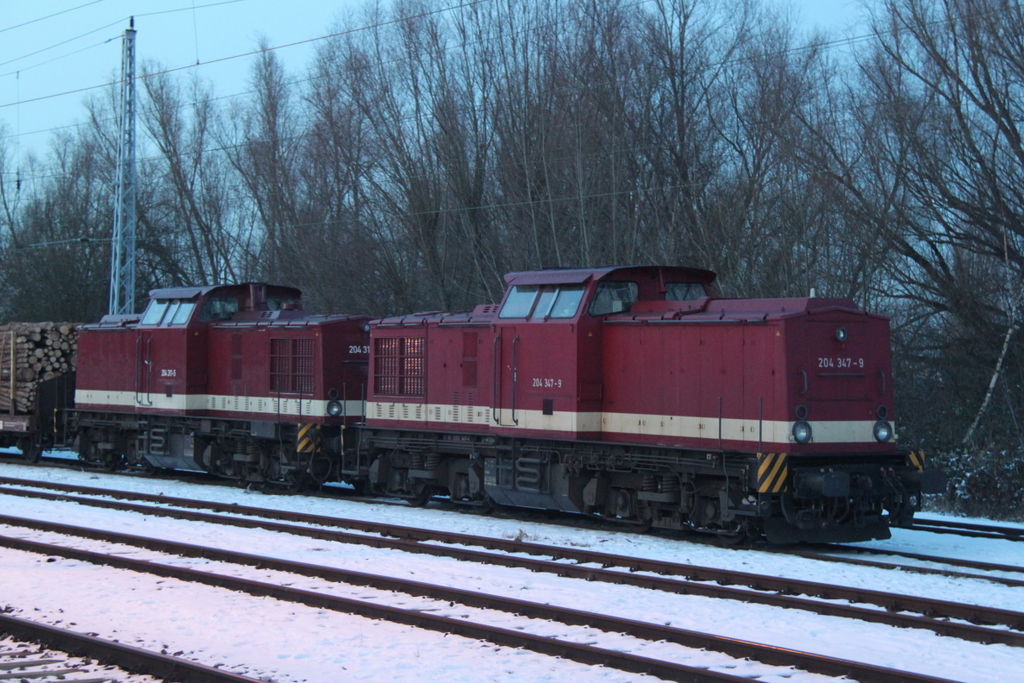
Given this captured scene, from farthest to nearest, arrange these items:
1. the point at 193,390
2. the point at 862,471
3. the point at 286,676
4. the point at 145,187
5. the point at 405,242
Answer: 1. the point at 145,187
2. the point at 405,242
3. the point at 193,390
4. the point at 862,471
5. the point at 286,676

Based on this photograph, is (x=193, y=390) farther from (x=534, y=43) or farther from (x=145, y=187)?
(x=145, y=187)

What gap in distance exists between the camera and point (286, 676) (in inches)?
267

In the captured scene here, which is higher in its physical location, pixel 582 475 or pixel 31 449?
pixel 582 475

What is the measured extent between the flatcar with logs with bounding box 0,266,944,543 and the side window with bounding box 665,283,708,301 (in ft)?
0.08

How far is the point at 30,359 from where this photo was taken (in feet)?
80.9

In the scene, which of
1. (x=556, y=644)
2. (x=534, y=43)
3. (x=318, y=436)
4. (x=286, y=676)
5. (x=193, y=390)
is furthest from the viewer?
(x=534, y=43)

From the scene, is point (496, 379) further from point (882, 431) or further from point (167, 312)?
point (167, 312)

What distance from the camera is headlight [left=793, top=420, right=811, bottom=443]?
11.5 m

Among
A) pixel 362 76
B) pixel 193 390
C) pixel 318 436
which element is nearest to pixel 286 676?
pixel 318 436

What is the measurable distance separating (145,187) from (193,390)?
30.6m

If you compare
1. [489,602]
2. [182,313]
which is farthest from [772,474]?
[182,313]

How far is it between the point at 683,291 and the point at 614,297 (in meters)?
0.97

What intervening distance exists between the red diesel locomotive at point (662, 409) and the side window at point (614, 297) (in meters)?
0.02

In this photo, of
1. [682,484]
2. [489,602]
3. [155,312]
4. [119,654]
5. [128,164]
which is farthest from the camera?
[128,164]
